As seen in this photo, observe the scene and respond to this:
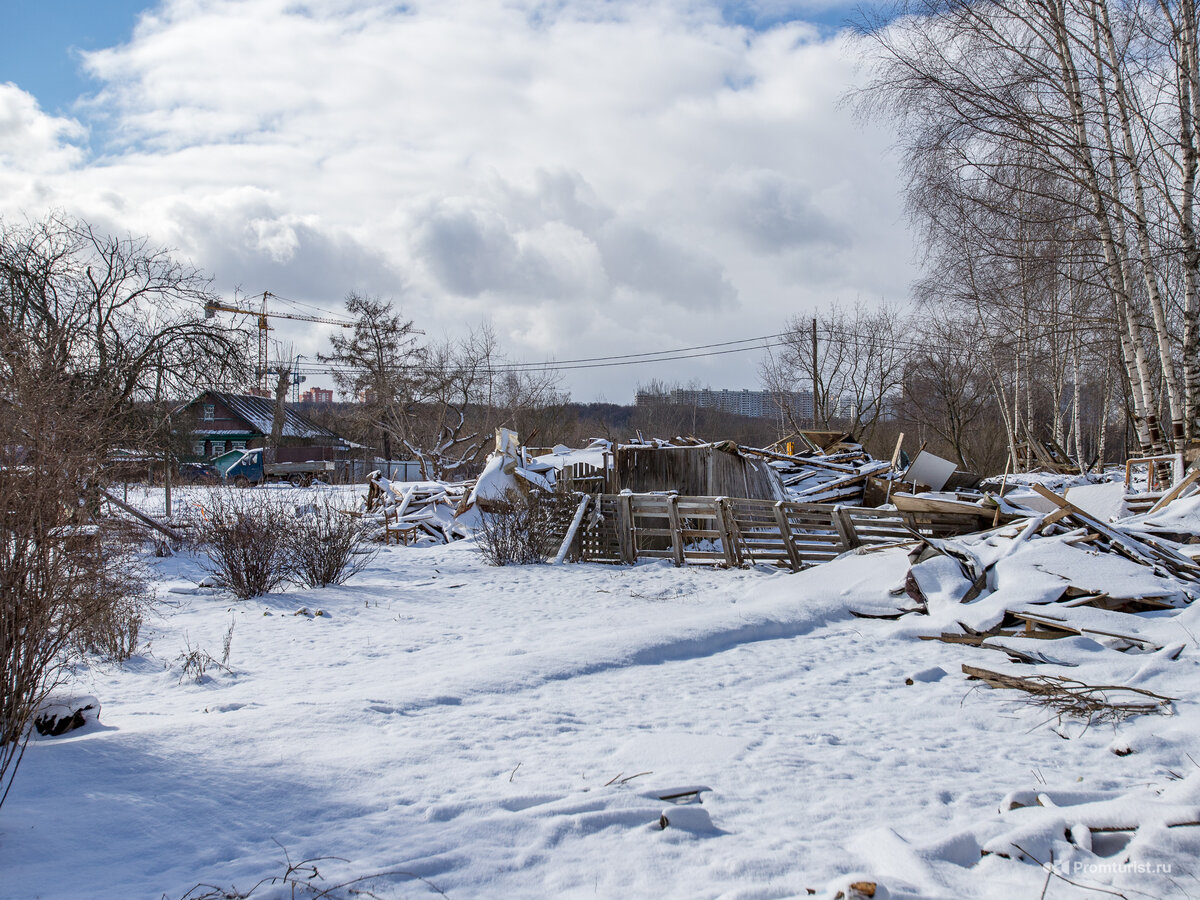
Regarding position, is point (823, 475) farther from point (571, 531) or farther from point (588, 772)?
point (588, 772)

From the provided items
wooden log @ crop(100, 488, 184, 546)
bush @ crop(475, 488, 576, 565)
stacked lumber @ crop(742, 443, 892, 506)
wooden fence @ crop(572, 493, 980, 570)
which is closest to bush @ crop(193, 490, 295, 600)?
bush @ crop(475, 488, 576, 565)

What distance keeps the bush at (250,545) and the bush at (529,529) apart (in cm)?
328

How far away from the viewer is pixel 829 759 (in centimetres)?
399

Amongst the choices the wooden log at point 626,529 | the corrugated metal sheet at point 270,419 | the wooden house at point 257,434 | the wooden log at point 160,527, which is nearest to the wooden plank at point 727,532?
the wooden log at point 626,529

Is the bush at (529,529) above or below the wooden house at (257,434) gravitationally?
below

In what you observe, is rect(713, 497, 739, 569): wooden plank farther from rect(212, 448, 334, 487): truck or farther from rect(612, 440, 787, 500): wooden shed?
rect(212, 448, 334, 487): truck

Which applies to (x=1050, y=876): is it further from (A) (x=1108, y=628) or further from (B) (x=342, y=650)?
(B) (x=342, y=650)

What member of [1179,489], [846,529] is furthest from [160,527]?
[1179,489]

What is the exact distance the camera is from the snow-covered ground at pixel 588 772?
2.69 metres

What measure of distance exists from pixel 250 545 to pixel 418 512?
8.30m

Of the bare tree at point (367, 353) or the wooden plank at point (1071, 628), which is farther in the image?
the bare tree at point (367, 353)

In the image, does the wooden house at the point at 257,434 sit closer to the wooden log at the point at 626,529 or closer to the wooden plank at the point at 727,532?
the wooden log at the point at 626,529

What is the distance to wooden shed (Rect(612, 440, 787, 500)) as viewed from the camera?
15.1m

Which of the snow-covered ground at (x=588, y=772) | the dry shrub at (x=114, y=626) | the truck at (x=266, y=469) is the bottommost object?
the snow-covered ground at (x=588, y=772)
